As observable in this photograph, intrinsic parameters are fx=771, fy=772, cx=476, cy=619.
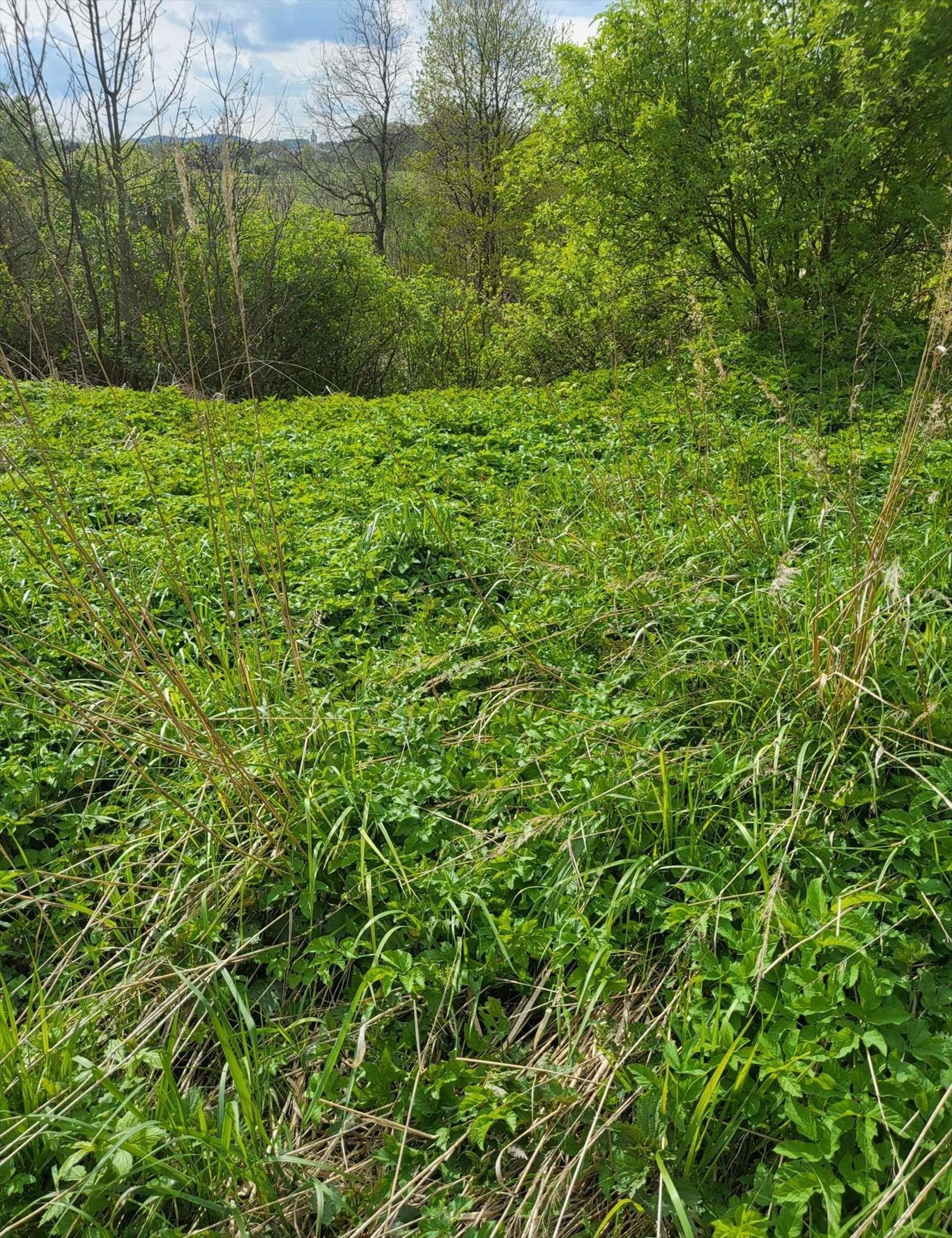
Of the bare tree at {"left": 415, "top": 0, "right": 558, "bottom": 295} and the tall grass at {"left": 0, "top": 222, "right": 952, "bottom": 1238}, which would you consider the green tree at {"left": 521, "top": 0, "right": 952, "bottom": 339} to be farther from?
the bare tree at {"left": 415, "top": 0, "right": 558, "bottom": 295}

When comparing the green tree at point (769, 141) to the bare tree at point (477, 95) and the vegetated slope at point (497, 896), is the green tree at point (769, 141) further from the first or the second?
the bare tree at point (477, 95)

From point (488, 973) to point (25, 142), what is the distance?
9421 mm

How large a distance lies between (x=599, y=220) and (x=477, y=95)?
44.9 ft

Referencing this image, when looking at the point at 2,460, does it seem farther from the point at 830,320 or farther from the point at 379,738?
the point at 830,320

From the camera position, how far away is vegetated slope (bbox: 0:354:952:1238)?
145 cm

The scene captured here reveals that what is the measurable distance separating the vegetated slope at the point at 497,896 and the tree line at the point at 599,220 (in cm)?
115

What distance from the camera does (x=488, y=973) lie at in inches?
72.6

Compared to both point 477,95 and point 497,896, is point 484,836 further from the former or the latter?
point 477,95

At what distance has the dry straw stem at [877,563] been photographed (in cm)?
185

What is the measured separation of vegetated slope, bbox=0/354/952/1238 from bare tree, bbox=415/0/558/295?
52.8 ft

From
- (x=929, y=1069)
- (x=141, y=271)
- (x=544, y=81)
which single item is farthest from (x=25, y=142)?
(x=929, y=1069)

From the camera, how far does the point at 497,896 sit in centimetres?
199

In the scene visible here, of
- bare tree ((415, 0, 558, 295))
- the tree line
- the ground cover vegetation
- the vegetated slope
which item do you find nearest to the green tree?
the tree line

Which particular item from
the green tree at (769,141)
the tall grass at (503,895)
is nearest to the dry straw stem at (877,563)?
the tall grass at (503,895)
